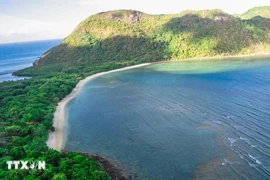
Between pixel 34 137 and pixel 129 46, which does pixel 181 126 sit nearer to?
pixel 34 137

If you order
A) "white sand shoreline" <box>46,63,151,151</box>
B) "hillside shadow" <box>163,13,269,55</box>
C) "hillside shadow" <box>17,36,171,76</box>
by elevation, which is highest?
"hillside shadow" <box>163,13,269,55</box>

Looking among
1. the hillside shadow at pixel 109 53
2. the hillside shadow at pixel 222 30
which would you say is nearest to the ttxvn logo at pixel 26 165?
the hillside shadow at pixel 109 53

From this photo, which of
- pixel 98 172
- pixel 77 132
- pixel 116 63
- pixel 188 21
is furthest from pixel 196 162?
pixel 188 21

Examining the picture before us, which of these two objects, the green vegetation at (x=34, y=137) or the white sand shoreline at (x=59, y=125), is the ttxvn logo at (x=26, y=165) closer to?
the green vegetation at (x=34, y=137)

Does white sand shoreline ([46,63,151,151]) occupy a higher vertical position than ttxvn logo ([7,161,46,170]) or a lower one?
lower

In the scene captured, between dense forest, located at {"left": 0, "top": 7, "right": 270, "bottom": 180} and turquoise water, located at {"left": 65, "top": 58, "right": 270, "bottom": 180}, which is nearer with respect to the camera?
turquoise water, located at {"left": 65, "top": 58, "right": 270, "bottom": 180}

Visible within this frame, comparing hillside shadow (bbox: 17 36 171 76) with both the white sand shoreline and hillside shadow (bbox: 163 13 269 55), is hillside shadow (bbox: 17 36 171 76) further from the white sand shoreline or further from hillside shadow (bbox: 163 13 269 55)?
the white sand shoreline

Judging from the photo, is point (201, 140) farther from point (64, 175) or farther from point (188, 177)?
point (64, 175)

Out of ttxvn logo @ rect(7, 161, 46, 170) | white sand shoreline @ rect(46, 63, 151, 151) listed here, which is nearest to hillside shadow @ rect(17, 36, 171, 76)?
white sand shoreline @ rect(46, 63, 151, 151)
